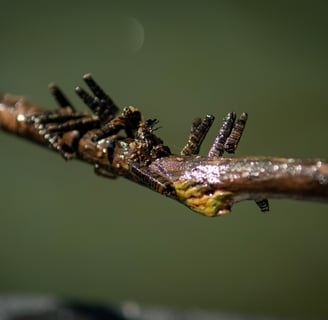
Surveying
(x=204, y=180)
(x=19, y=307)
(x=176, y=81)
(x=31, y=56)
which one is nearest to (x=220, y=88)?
(x=176, y=81)

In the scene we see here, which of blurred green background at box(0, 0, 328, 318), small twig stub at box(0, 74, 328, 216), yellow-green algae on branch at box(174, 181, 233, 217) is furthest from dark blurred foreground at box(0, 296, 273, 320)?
yellow-green algae on branch at box(174, 181, 233, 217)

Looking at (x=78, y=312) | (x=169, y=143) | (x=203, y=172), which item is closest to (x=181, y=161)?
(x=203, y=172)

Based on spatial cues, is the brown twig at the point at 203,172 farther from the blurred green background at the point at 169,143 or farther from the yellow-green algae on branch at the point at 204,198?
the blurred green background at the point at 169,143

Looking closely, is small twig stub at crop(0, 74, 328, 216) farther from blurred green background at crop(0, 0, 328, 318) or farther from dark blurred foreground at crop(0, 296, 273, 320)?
blurred green background at crop(0, 0, 328, 318)

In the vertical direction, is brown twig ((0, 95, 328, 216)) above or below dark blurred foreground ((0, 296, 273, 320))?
below

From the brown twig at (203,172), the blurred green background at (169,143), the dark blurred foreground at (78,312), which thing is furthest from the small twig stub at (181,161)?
the blurred green background at (169,143)

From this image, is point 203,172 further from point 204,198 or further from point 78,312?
point 78,312
